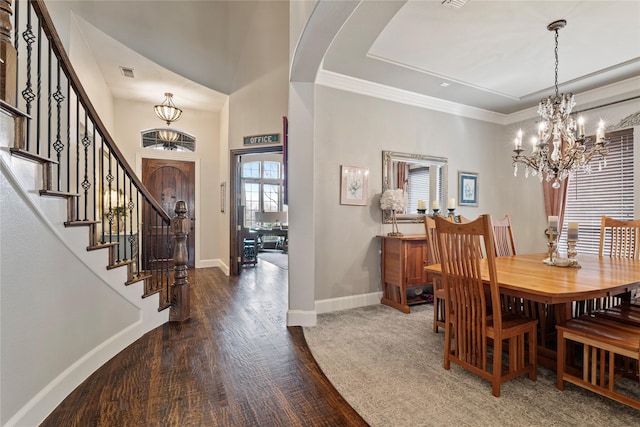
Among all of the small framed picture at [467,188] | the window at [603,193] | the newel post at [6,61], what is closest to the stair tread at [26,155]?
the newel post at [6,61]

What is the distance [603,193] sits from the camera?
3943 millimetres

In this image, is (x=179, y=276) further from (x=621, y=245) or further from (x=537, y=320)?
(x=621, y=245)

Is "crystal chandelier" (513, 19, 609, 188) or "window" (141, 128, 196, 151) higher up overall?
"window" (141, 128, 196, 151)

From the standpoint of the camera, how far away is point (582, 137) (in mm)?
2572

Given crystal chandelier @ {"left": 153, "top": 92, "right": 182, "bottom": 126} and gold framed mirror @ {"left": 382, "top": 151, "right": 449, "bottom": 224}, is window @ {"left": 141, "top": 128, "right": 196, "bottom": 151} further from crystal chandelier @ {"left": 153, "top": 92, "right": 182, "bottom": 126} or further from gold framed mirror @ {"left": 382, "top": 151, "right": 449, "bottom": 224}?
gold framed mirror @ {"left": 382, "top": 151, "right": 449, "bottom": 224}

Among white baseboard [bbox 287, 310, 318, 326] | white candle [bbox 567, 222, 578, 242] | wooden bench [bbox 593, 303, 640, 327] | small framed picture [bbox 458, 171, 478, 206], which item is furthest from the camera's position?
small framed picture [bbox 458, 171, 478, 206]

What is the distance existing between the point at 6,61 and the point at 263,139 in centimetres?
355

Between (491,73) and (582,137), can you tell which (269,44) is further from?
(582,137)

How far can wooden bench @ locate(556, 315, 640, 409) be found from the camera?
1648 mm

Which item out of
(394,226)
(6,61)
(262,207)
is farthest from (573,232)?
(262,207)

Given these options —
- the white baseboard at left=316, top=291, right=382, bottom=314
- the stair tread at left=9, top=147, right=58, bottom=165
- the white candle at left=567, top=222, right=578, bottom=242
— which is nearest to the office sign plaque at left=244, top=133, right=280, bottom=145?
the white baseboard at left=316, top=291, right=382, bottom=314

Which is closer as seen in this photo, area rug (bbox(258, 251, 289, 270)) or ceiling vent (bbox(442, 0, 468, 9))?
ceiling vent (bbox(442, 0, 468, 9))

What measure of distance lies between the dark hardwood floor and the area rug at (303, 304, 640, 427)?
0.16m

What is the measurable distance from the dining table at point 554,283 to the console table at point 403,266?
3.18 ft
